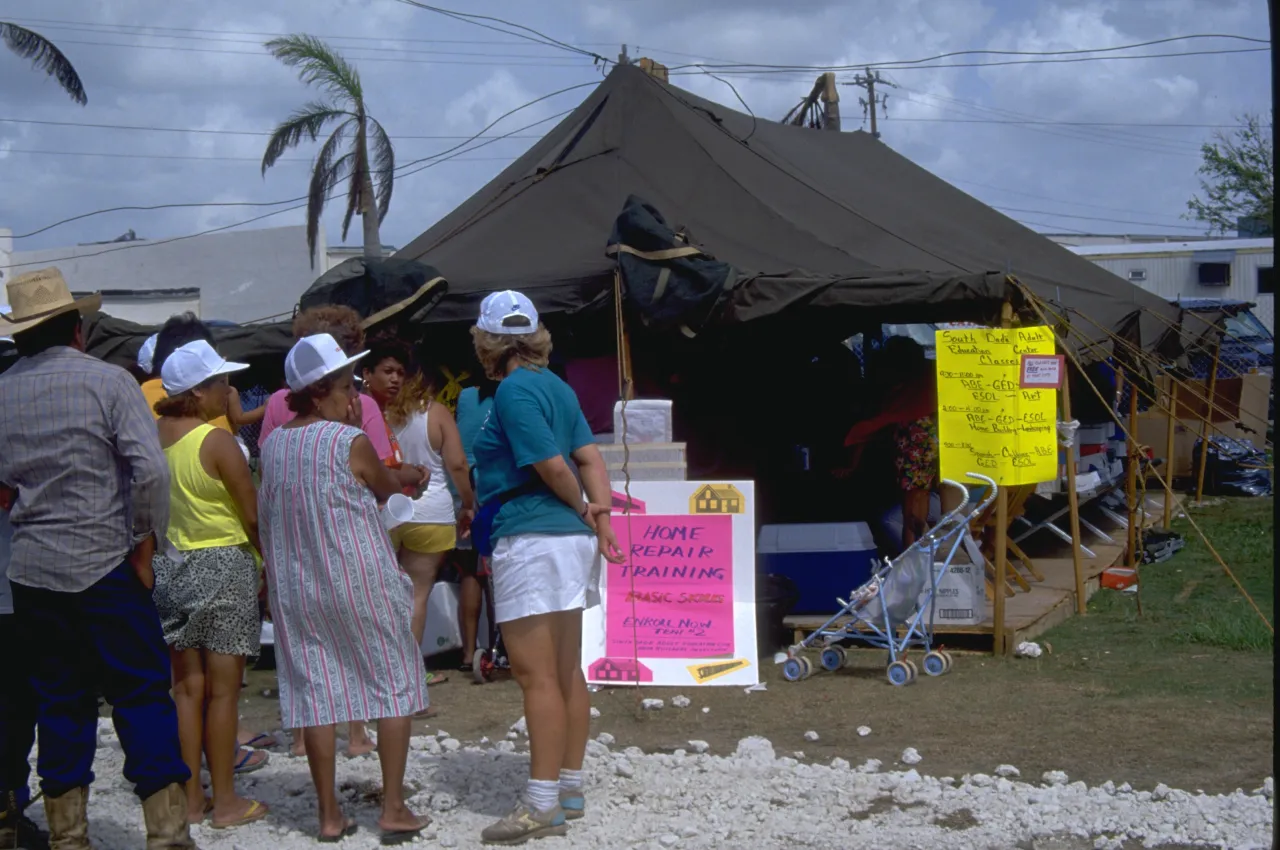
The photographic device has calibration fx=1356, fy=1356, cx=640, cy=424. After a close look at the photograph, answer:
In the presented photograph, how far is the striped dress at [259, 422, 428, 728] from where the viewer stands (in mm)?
4230

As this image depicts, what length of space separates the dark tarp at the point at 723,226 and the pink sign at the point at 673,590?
4.16 feet

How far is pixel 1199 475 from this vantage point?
16078 mm

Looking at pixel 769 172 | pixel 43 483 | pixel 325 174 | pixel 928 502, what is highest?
pixel 325 174

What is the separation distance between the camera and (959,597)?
Result: 745cm

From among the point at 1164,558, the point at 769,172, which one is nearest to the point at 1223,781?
the point at 769,172

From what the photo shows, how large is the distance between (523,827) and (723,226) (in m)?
5.08

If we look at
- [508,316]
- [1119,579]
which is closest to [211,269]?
[1119,579]

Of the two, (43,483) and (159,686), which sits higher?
(43,483)

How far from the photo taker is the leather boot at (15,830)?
439cm

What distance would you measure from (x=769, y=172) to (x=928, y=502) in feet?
8.89

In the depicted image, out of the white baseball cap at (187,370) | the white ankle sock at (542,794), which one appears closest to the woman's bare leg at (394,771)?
the white ankle sock at (542,794)

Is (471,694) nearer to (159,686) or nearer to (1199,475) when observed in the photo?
(159,686)

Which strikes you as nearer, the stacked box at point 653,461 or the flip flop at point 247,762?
the flip flop at point 247,762

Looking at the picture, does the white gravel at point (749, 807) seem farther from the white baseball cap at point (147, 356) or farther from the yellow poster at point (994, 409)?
the yellow poster at point (994, 409)
